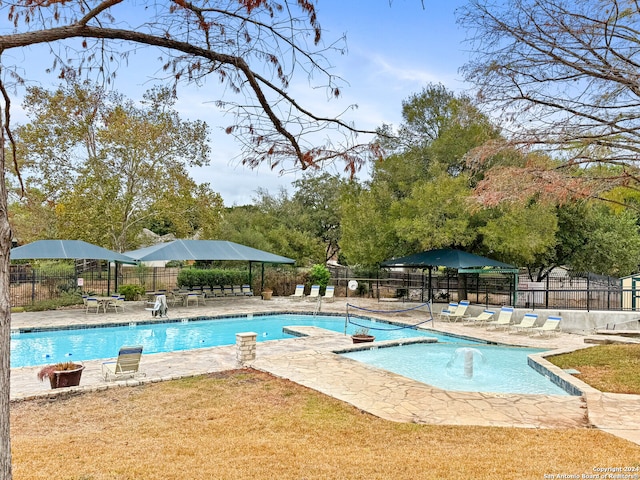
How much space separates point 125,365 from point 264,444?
15.1 ft

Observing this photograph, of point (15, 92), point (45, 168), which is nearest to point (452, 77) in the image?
point (15, 92)

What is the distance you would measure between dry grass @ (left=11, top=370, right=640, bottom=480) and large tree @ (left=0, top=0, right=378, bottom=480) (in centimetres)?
272

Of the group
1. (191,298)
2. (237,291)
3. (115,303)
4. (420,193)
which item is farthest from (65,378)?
(237,291)

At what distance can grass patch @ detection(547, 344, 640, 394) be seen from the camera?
7691mm

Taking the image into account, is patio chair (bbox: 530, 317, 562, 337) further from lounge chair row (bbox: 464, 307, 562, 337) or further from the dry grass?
the dry grass

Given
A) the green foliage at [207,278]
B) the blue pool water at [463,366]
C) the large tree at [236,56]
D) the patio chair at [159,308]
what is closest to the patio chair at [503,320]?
the blue pool water at [463,366]

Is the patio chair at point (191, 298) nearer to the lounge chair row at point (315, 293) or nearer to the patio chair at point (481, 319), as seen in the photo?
the lounge chair row at point (315, 293)

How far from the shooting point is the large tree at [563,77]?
655 centimetres

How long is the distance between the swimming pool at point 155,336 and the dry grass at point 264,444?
18.2 feet

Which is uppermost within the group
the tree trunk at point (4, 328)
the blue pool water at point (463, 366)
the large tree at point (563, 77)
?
the large tree at point (563, 77)

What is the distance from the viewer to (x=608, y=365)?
915 centimetres

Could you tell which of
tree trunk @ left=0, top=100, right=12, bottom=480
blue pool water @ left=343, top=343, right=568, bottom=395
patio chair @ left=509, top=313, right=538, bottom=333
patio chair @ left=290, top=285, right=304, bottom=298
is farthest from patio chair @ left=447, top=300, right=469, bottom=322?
tree trunk @ left=0, top=100, right=12, bottom=480

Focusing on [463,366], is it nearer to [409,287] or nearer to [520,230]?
[520,230]

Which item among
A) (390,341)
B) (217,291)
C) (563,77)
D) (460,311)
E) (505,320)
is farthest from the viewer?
(217,291)
